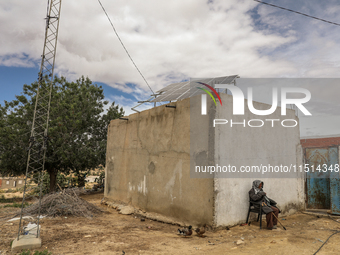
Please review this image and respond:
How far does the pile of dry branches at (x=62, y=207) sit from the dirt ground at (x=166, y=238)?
1.48 feet

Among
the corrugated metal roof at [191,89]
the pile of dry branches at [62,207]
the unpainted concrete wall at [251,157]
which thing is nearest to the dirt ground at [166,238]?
the pile of dry branches at [62,207]

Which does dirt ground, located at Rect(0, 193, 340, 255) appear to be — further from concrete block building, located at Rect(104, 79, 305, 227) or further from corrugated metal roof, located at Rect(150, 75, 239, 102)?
corrugated metal roof, located at Rect(150, 75, 239, 102)

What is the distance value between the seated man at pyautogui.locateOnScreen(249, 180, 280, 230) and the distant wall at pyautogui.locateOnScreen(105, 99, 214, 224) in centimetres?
120

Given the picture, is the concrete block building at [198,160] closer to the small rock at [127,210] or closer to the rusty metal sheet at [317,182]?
the small rock at [127,210]

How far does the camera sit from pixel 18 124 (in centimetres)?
1320

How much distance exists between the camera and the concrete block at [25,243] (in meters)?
4.55

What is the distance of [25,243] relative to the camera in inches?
183

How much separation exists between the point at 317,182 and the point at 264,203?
3666mm

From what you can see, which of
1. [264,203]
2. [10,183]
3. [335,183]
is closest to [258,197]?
[264,203]

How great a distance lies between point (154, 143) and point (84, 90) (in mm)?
9727

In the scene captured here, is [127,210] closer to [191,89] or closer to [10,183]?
[191,89]

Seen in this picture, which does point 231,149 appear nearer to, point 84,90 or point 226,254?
point 226,254

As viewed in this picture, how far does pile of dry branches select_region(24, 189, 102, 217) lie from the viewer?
23.9ft

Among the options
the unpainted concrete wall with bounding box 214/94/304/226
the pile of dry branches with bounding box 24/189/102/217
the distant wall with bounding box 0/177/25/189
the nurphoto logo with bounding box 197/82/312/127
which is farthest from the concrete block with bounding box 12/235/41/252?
the distant wall with bounding box 0/177/25/189
